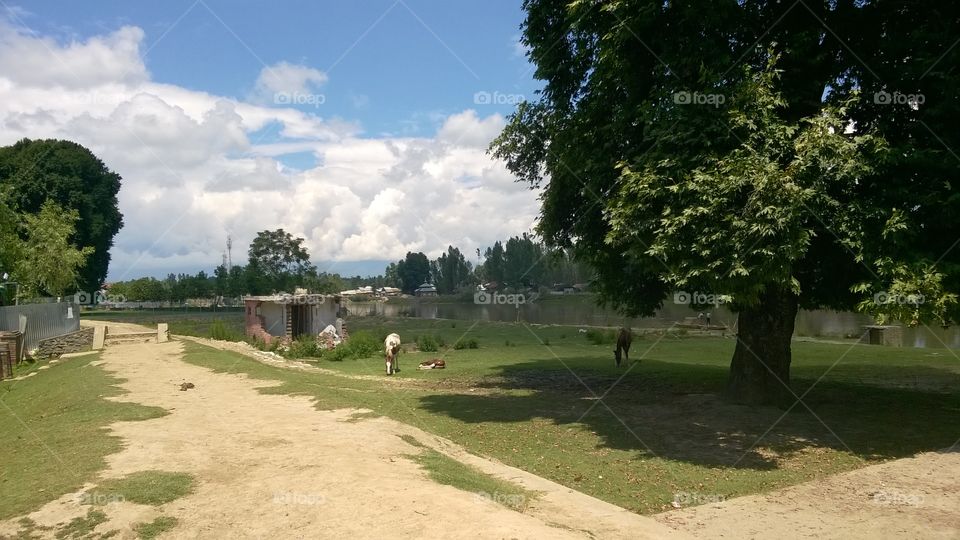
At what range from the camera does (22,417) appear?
13.7 meters

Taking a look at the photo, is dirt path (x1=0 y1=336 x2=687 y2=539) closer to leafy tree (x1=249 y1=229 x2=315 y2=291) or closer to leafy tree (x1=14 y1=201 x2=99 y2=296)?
leafy tree (x1=14 y1=201 x2=99 y2=296)

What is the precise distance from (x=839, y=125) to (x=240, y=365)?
18823 mm

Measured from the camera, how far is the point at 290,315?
39.4m

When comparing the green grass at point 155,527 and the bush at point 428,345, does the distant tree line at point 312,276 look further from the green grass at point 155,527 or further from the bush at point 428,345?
the green grass at point 155,527

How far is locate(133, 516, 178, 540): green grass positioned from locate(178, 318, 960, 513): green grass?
5503 millimetres

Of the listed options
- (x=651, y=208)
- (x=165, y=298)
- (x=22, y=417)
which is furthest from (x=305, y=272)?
(x=651, y=208)

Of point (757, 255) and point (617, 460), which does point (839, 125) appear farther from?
point (617, 460)

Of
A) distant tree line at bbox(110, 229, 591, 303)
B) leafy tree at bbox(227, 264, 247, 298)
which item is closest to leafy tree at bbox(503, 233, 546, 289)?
distant tree line at bbox(110, 229, 591, 303)

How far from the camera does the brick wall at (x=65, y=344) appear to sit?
84.8 feet

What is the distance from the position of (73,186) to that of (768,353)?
59736mm

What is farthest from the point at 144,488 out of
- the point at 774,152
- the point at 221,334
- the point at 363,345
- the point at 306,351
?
the point at 221,334

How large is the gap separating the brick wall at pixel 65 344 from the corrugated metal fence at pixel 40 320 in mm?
530

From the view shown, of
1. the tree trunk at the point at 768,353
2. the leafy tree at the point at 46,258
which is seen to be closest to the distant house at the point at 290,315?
the leafy tree at the point at 46,258

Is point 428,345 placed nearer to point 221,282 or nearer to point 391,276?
point 221,282
